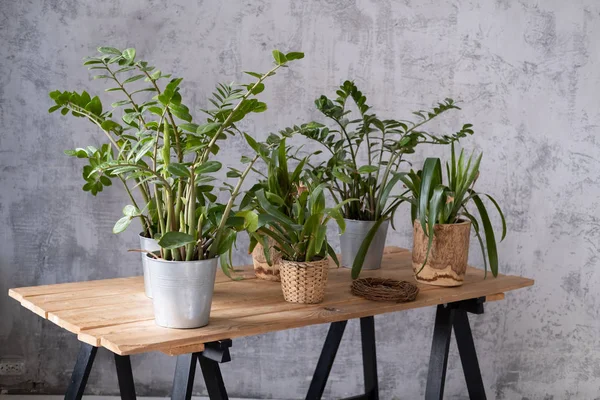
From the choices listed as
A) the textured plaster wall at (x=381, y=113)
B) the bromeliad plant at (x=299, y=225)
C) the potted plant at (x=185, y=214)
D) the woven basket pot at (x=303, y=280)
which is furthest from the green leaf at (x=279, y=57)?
the textured plaster wall at (x=381, y=113)

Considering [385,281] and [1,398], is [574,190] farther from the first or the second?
[1,398]

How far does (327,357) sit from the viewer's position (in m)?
2.81

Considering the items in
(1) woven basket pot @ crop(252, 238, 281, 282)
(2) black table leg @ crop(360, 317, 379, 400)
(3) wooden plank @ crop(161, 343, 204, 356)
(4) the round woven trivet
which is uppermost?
(1) woven basket pot @ crop(252, 238, 281, 282)

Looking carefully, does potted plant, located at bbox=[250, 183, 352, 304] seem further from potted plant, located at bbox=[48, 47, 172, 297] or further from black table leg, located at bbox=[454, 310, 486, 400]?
black table leg, located at bbox=[454, 310, 486, 400]

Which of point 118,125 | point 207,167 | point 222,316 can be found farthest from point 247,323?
point 118,125

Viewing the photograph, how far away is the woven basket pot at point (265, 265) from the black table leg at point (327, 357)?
400mm

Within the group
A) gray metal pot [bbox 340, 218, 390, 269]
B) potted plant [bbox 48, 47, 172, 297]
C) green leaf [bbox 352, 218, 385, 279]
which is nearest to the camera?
potted plant [bbox 48, 47, 172, 297]

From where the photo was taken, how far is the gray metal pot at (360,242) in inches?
104

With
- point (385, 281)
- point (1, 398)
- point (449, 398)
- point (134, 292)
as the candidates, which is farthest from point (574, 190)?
point (1, 398)

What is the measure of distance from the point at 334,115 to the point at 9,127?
1749mm

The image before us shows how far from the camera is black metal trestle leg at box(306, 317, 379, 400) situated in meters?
2.79

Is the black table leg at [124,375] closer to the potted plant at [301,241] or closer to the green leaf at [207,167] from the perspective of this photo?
the potted plant at [301,241]

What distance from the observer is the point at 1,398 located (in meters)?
3.70

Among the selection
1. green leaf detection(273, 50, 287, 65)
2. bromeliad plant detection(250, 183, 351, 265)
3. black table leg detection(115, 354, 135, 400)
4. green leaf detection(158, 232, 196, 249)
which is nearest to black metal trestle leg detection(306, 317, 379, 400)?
bromeliad plant detection(250, 183, 351, 265)
